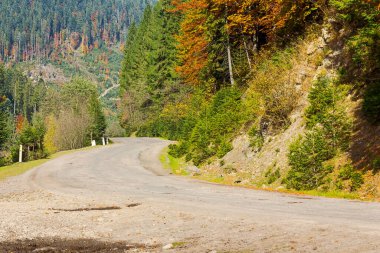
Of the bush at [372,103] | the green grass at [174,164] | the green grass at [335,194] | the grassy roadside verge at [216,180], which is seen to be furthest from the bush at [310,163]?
the green grass at [174,164]

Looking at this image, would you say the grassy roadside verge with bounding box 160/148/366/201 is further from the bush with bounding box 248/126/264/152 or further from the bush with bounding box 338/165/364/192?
the bush with bounding box 248/126/264/152

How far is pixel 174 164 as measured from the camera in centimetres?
2811

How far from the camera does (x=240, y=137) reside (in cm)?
2430

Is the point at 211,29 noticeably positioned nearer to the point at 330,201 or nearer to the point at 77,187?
the point at 77,187

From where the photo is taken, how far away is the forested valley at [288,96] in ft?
50.0

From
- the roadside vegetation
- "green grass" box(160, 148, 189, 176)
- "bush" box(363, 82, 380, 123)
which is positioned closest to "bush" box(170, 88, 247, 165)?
"green grass" box(160, 148, 189, 176)

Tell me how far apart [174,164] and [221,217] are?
1875 cm

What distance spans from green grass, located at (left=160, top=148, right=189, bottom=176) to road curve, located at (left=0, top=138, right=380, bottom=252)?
4823mm

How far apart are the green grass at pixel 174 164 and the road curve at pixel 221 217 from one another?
482 centimetres

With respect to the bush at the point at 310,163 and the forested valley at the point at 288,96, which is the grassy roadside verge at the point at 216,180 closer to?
the forested valley at the point at 288,96

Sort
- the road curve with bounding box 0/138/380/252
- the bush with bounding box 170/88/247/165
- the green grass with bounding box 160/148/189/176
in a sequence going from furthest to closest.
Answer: the bush with bounding box 170/88/247/165, the green grass with bounding box 160/148/189/176, the road curve with bounding box 0/138/380/252

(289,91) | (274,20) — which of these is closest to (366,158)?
(289,91)

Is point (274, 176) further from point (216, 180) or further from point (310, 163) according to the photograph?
point (216, 180)

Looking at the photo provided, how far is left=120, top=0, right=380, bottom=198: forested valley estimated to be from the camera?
50.0 feet
